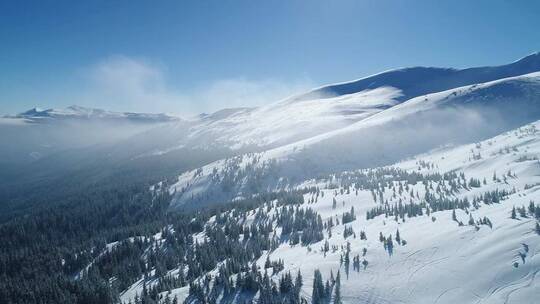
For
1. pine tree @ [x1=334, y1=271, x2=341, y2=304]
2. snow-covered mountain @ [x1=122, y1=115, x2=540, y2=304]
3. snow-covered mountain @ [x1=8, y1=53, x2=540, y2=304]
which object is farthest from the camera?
pine tree @ [x1=334, y1=271, x2=341, y2=304]

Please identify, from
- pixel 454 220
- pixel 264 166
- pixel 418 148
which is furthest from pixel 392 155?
pixel 454 220

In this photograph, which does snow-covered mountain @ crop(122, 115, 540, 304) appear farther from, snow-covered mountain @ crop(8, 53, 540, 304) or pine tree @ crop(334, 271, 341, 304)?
pine tree @ crop(334, 271, 341, 304)

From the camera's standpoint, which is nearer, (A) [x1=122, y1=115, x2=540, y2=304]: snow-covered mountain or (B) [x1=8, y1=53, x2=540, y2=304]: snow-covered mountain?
(A) [x1=122, y1=115, x2=540, y2=304]: snow-covered mountain

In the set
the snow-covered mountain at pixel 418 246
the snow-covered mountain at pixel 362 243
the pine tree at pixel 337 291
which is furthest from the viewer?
the pine tree at pixel 337 291

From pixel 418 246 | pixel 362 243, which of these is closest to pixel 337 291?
pixel 418 246

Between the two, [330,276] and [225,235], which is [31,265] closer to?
[225,235]

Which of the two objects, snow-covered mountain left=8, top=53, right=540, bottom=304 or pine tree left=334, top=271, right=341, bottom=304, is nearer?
snow-covered mountain left=8, top=53, right=540, bottom=304

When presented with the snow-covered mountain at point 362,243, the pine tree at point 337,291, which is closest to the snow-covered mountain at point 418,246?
the snow-covered mountain at point 362,243

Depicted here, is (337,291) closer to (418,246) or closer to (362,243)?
(418,246)

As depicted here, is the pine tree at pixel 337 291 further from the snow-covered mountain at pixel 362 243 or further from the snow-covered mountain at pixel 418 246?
the snow-covered mountain at pixel 418 246

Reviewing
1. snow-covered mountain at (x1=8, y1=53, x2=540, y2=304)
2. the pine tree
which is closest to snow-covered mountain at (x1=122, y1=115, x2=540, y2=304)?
snow-covered mountain at (x1=8, y1=53, x2=540, y2=304)

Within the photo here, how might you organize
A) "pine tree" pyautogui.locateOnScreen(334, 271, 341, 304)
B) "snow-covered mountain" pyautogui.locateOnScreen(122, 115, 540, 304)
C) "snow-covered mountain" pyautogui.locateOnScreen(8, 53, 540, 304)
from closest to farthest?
"snow-covered mountain" pyautogui.locateOnScreen(122, 115, 540, 304) < "snow-covered mountain" pyautogui.locateOnScreen(8, 53, 540, 304) < "pine tree" pyautogui.locateOnScreen(334, 271, 341, 304)
